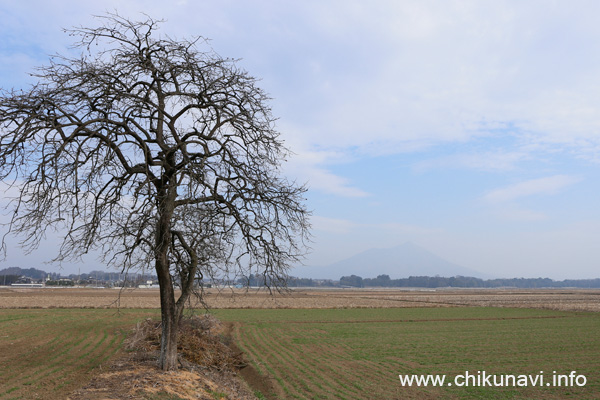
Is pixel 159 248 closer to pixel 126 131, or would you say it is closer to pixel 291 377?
pixel 126 131

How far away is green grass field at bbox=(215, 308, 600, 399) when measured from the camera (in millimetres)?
15008

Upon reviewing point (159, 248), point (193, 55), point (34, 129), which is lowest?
point (159, 248)

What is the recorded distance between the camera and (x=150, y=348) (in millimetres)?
18031

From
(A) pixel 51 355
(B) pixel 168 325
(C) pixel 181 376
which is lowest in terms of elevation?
(A) pixel 51 355

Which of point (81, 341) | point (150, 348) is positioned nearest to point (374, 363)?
point (150, 348)

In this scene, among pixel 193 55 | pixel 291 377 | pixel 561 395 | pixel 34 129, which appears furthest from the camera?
pixel 291 377

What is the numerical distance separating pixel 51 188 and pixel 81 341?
14689 millimetres

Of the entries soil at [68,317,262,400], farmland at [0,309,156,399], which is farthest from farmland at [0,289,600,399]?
soil at [68,317,262,400]

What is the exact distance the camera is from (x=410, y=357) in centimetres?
2144

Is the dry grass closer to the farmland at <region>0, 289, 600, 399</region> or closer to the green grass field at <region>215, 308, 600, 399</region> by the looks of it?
the green grass field at <region>215, 308, 600, 399</region>

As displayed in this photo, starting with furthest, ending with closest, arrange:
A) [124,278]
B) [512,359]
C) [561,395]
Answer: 1. [512,359]
2. [561,395]
3. [124,278]

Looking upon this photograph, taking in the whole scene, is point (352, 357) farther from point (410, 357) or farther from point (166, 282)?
point (166, 282)

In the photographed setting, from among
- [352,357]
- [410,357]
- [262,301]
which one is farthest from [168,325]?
[262,301]

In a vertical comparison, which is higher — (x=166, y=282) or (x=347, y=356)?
(x=166, y=282)
